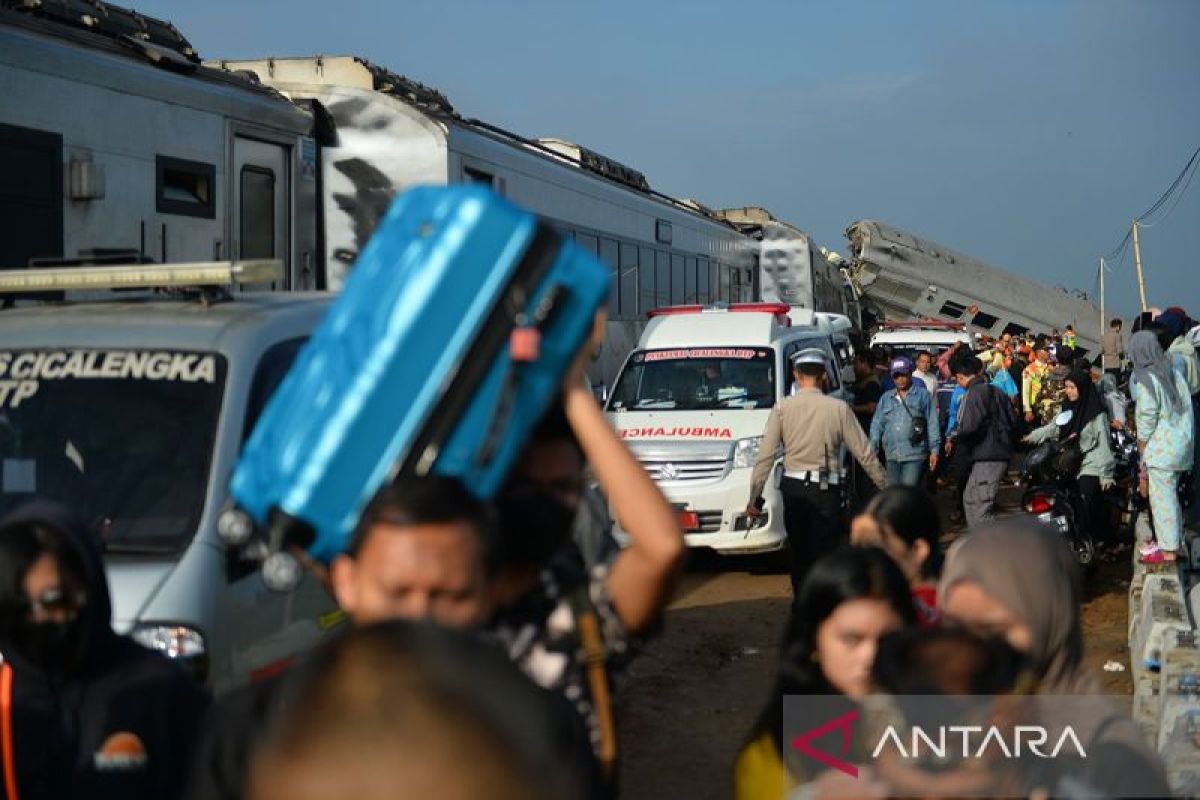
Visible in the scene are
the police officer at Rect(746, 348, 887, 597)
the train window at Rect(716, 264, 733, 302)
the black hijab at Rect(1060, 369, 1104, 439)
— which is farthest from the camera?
the train window at Rect(716, 264, 733, 302)

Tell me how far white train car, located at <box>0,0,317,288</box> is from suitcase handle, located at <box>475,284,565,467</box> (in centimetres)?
601

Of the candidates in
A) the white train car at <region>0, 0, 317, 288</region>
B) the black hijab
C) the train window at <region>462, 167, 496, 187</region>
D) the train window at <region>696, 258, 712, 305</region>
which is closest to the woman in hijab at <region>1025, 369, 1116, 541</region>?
the black hijab

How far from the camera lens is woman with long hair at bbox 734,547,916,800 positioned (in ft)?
10.8

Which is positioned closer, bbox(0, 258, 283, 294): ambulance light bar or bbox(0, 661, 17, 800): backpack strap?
bbox(0, 661, 17, 800): backpack strap

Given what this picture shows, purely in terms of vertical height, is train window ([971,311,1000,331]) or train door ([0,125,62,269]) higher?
train window ([971,311,1000,331])

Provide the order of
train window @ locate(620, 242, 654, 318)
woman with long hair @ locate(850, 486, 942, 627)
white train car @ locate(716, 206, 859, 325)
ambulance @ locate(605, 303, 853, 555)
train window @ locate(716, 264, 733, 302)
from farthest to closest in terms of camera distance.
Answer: white train car @ locate(716, 206, 859, 325)
train window @ locate(716, 264, 733, 302)
train window @ locate(620, 242, 654, 318)
ambulance @ locate(605, 303, 853, 555)
woman with long hair @ locate(850, 486, 942, 627)

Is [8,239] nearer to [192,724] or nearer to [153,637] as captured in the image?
[153,637]

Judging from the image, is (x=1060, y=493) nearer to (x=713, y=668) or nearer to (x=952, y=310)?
(x=713, y=668)

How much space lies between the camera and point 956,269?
123 feet

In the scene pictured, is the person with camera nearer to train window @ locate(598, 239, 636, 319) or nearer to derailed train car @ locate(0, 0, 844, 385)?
derailed train car @ locate(0, 0, 844, 385)

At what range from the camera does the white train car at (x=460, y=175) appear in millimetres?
12477

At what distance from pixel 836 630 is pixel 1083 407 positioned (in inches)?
395

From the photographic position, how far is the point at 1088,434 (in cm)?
1267

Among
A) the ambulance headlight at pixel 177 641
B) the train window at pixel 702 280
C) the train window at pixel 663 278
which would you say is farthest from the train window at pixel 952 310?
the ambulance headlight at pixel 177 641
